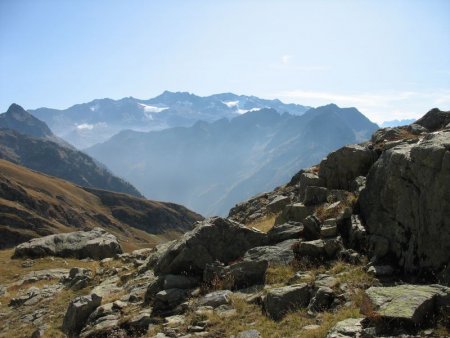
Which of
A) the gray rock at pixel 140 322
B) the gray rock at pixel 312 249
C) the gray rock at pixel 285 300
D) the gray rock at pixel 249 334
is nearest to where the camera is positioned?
the gray rock at pixel 249 334

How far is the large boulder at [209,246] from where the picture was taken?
2214 centimetres

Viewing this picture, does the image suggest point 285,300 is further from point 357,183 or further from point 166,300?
point 357,183

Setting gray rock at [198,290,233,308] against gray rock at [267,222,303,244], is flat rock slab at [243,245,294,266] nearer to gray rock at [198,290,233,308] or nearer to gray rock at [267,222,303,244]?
gray rock at [267,222,303,244]

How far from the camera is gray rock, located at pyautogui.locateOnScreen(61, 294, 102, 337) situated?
21.3 m

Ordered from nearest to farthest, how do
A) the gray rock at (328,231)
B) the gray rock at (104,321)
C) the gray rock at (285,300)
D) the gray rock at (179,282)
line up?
the gray rock at (285,300) < the gray rock at (104,321) < the gray rock at (179,282) < the gray rock at (328,231)

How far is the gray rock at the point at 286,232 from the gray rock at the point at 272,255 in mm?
1156

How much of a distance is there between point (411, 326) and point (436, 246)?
4.54 meters

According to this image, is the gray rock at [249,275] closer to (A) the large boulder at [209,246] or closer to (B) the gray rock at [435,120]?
(A) the large boulder at [209,246]

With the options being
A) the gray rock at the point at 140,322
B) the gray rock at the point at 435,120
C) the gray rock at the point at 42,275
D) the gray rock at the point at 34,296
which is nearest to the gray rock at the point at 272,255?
the gray rock at the point at 140,322

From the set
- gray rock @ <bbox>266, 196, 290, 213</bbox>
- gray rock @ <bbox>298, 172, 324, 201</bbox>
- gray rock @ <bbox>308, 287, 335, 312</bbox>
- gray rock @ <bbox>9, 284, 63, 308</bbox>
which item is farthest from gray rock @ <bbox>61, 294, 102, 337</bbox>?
gray rock @ <bbox>266, 196, 290, 213</bbox>

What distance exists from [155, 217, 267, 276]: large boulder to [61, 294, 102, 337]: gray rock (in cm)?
361

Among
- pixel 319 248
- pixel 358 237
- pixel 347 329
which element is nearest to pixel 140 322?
pixel 319 248

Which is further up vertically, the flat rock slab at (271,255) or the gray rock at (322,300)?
the flat rock slab at (271,255)

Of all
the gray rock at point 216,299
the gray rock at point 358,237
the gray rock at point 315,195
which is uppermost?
the gray rock at point 315,195
